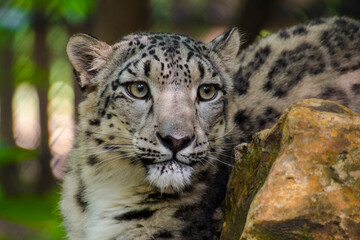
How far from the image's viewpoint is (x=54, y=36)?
23.5 ft

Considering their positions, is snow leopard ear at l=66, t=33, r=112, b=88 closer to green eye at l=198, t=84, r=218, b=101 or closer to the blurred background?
green eye at l=198, t=84, r=218, b=101

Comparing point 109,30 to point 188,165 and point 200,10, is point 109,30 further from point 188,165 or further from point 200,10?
A: point 188,165

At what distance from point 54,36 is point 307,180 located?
5674 mm

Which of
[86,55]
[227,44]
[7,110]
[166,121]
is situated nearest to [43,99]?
[7,110]

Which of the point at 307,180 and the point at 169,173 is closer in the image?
the point at 307,180

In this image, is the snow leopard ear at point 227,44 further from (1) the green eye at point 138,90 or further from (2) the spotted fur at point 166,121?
(1) the green eye at point 138,90

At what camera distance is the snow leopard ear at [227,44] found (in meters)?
3.32

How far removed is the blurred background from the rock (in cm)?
302

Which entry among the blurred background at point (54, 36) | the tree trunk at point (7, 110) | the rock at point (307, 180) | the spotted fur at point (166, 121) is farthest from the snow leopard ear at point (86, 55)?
the tree trunk at point (7, 110)

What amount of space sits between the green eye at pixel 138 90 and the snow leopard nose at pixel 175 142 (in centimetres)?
37

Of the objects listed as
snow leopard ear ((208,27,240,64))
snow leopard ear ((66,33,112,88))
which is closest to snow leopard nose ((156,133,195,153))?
snow leopard ear ((66,33,112,88))

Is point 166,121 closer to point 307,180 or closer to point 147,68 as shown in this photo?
point 147,68

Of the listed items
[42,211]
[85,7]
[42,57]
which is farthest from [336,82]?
[42,57]

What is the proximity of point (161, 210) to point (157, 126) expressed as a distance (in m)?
0.48
